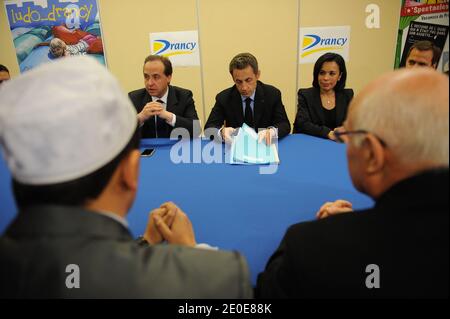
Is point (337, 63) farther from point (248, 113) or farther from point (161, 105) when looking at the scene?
point (161, 105)

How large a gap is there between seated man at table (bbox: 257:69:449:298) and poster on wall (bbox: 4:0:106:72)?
4601mm

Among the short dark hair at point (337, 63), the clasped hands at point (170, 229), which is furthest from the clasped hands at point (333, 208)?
the short dark hair at point (337, 63)

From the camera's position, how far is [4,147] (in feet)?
1.94

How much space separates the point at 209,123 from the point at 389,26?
3.02 meters

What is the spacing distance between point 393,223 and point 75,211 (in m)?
0.64

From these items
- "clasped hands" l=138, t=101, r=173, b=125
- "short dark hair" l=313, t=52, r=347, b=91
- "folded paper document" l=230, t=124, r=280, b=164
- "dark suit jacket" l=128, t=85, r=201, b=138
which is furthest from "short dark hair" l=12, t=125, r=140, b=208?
"short dark hair" l=313, t=52, r=347, b=91

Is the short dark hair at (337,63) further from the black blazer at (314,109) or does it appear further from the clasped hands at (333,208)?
the clasped hands at (333,208)

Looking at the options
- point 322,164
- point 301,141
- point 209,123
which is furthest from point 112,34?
point 322,164

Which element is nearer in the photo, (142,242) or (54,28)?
Result: (142,242)

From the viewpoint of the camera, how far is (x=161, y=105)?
2387 millimetres

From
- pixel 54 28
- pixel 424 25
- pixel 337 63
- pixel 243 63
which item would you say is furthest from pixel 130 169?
pixel 54 28

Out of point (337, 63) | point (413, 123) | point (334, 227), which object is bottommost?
point (334, 227)

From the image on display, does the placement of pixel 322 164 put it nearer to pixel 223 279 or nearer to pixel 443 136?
pixel 443 136

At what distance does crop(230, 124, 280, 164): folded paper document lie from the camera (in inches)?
71.5
